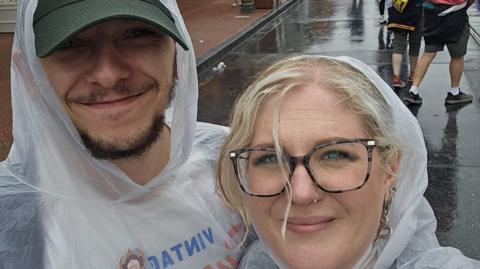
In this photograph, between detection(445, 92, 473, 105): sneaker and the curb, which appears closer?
detection(445, 92, 473, 105): sneaker

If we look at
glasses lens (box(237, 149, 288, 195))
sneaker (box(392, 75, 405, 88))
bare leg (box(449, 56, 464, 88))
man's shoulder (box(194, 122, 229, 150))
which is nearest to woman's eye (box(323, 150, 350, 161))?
glasses lens (box(237, 149, 288, 195))

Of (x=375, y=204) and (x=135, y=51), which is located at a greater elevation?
(x=135, y=51)

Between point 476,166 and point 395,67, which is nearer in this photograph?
point 476,166

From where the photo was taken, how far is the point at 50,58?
1321 millimetres

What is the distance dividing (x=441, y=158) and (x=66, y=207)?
13.6ft

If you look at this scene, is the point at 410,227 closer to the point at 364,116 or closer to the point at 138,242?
the point at 364,116

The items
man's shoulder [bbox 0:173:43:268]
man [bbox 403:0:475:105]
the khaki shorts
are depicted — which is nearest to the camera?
man's shoulder [bbox 0:173:43:268]

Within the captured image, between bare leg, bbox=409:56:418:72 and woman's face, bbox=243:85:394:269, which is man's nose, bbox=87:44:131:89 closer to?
woman's face, bbox=243:85:394:269

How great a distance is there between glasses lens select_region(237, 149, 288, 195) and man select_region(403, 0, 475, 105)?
490cm

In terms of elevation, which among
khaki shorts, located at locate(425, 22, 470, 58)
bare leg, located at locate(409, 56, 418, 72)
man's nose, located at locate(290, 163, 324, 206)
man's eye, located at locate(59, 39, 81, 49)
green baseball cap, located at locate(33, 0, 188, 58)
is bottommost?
bare leg, located at locate(409, 56, 418, 72)

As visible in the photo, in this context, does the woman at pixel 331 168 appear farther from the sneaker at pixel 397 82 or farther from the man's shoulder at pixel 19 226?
the sneaker at pixel 397 82

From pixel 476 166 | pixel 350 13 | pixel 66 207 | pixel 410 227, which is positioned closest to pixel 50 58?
pixel 66 207

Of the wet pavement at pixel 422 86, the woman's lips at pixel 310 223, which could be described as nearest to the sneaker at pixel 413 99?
the wet pavement at pixel 422 86

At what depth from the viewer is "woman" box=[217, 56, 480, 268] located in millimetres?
1201
